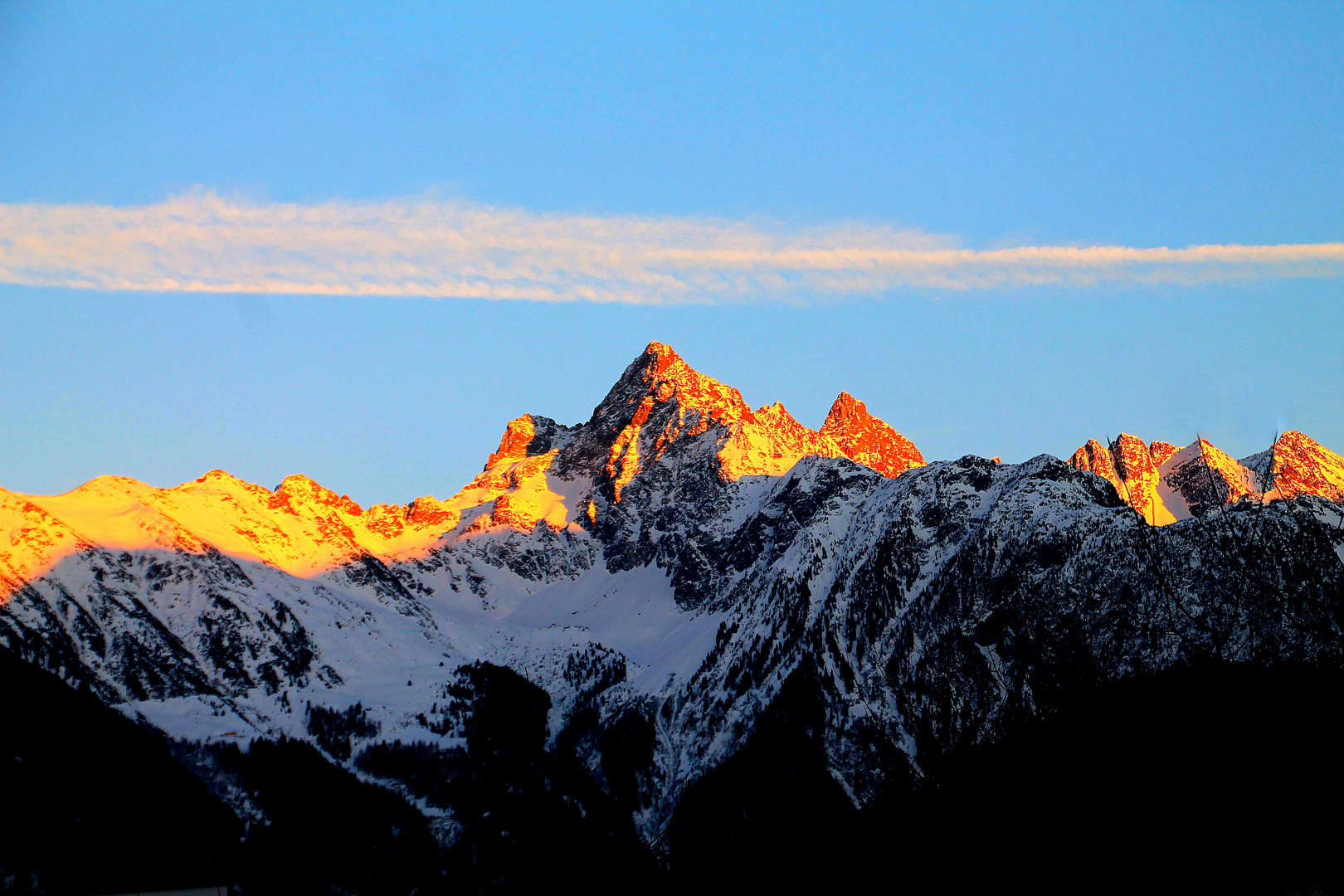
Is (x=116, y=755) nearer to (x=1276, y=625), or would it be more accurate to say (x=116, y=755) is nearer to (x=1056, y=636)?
(x=1056, y=636)

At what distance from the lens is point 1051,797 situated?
128m

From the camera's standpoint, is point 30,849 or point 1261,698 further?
point 30,849

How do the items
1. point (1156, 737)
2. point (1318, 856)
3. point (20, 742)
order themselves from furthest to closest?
1. point (20, 742)
2. point (1156, 737)
3. point (1318, 856)

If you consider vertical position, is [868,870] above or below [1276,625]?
below

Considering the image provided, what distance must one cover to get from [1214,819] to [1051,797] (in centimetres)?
3598

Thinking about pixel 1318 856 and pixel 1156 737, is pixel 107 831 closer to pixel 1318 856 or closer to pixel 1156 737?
pixel 1156 737

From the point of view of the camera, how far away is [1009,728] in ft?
534

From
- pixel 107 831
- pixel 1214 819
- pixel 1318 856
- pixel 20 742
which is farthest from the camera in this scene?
pixel 20 742

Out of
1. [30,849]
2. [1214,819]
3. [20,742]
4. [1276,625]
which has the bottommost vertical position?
[30,849]

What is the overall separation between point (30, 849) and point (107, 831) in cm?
941

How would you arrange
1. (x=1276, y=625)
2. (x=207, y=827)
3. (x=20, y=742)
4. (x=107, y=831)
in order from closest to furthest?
(x=1276, y=625) → (x=107, y=831) → (x=20, y=742) → (x=207, y=827)

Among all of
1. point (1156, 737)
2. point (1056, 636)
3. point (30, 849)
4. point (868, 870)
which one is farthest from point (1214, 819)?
point (30, 849)

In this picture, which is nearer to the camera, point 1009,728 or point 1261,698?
point 1261,698

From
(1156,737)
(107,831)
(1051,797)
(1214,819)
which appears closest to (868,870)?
(1051,797)
